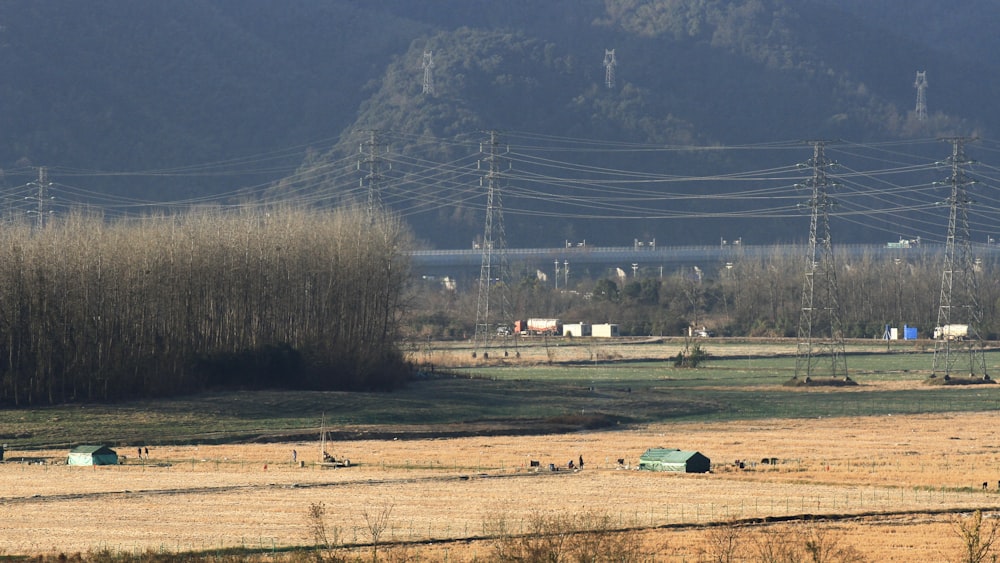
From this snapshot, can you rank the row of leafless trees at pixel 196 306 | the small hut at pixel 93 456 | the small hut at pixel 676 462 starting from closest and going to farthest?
the small hut at pixel 676 462 → the small hut at pixel 93 456 → the row of leafless trees at pixel 196 306

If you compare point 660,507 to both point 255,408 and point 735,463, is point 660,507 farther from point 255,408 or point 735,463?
point 255,408

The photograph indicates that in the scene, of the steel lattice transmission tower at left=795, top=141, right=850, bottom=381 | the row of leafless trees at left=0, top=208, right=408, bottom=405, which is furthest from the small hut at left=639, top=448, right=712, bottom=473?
the steel lattice transmission tower at left=795, top=141, right=850, bottom=381

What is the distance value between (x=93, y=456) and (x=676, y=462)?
825 inches

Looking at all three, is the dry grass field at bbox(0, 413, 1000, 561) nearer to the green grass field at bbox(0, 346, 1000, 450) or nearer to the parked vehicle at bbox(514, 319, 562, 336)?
the green grass field at bbox(0, 346, 1000, 450)

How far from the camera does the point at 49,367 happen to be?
75.3 meters

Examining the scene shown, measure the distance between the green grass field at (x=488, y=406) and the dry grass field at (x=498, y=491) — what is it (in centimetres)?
499

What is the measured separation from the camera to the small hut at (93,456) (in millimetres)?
58500

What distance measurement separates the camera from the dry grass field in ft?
131

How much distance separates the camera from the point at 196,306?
281ft

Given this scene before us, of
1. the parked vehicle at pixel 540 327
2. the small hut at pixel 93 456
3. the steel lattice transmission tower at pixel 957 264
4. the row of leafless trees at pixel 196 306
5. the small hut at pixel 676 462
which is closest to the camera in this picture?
the small hut at pixel 676 462

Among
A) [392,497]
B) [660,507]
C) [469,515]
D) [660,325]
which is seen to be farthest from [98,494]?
[660,325]

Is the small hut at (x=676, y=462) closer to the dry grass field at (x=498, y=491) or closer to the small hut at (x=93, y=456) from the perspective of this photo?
the dry grass field at (x=498, y=491)

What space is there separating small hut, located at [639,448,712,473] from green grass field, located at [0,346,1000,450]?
55.9ft

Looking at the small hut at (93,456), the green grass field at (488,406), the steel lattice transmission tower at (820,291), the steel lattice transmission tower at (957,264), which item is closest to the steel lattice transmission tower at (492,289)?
the green grass field at (488,406)
